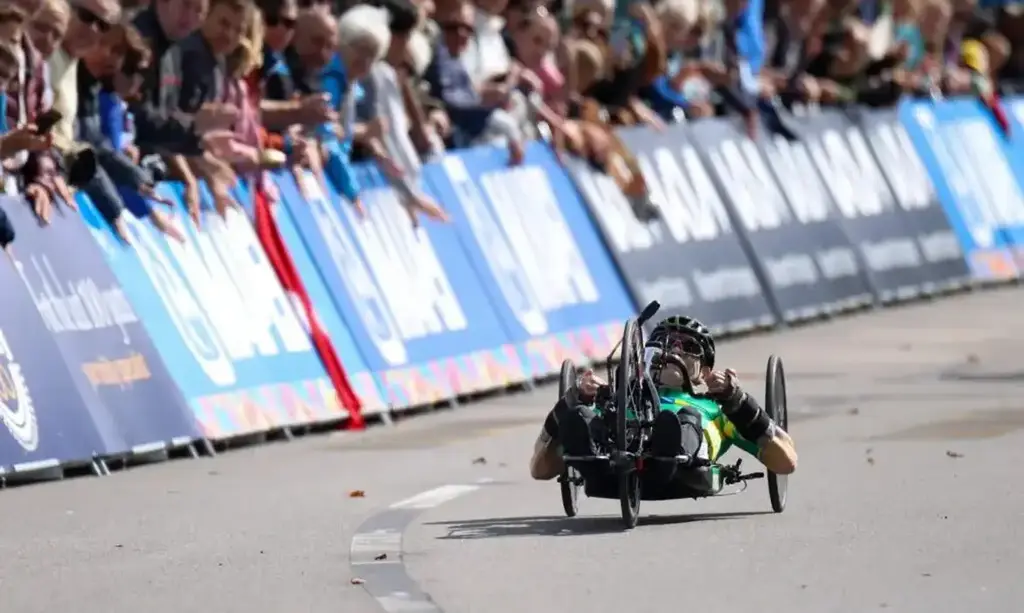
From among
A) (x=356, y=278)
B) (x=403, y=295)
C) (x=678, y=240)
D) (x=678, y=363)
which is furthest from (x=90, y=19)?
(x=678, y=240)

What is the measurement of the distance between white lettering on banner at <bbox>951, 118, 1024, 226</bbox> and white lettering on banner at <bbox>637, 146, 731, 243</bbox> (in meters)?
6.11

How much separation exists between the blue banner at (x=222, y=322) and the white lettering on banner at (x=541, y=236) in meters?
3.34

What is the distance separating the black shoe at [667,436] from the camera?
1076cm

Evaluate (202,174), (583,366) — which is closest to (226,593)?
(202,174)

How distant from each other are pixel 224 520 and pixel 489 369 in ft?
22.0

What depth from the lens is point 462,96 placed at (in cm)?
1975

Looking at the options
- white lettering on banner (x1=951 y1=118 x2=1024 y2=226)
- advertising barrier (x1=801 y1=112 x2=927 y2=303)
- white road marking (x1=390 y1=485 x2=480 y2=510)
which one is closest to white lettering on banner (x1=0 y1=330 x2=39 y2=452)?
white road marking (x1=390 y1=485 x2=480 y2=510)

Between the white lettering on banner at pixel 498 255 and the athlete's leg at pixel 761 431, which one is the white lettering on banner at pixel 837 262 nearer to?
the white lettering on banner at pixel 498 255

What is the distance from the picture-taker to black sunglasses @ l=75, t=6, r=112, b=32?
15039 mm

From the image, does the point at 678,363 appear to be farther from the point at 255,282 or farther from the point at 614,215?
the point at 614,215

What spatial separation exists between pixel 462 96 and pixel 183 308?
193 inches

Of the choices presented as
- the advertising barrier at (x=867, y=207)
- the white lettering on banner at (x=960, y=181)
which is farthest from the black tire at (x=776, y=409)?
the white lettering on banner at (x=960, y=181)

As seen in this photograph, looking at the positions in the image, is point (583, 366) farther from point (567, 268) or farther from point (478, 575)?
point (478, 575)

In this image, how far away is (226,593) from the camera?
30.3 ft
